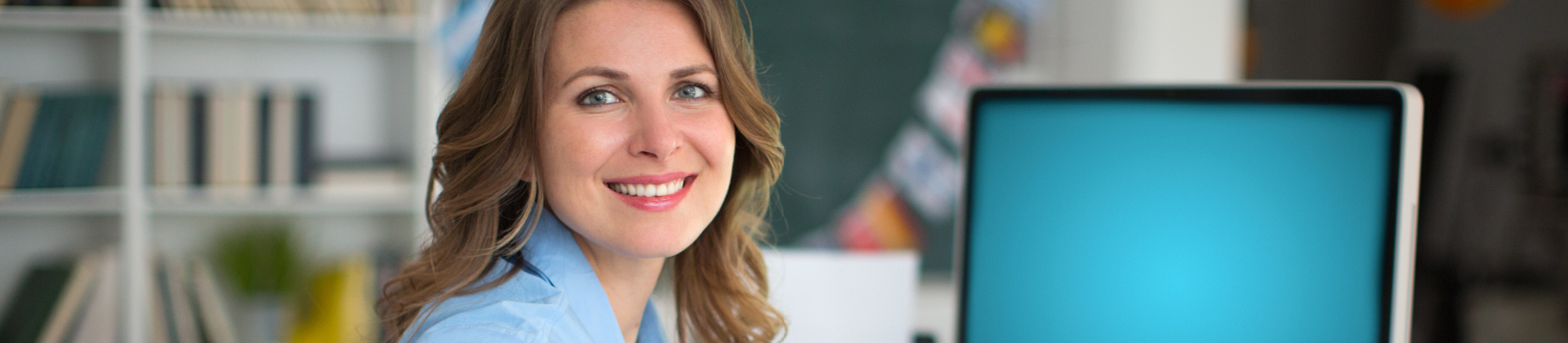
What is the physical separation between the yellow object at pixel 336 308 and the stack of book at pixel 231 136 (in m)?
0.27

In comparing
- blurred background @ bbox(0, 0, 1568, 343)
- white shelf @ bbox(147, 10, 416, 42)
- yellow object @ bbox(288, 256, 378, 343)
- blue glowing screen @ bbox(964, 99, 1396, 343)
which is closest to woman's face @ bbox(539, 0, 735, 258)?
blue glowing screen @ bbox(964, 99, 1396, 343)

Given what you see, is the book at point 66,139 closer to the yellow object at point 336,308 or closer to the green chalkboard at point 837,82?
the yellow object at point 336,308

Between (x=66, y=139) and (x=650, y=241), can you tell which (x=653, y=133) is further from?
(x=66, y=139)

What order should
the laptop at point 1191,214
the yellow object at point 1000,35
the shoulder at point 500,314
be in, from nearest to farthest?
the shoulder at point 500,314 < the laptop at point 1191,214 < the yellow object at point 1000,35

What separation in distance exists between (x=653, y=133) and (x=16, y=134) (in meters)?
2.19

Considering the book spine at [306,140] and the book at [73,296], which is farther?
the book spine at [306,140]

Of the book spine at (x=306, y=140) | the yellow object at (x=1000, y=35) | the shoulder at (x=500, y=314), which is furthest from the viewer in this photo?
the yellow object at (x=1000, y=35)

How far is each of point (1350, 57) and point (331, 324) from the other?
534 centimetres

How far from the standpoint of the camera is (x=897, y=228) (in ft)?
9.32

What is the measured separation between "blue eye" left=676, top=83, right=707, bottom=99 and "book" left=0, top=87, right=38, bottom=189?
2.17 metres

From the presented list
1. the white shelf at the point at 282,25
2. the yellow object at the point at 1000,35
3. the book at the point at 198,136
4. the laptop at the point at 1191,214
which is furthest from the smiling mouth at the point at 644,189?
the yellow object at the point at 1000,35

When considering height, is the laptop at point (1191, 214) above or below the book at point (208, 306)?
above

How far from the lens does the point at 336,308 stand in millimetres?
2230

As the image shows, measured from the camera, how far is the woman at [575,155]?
659mm
